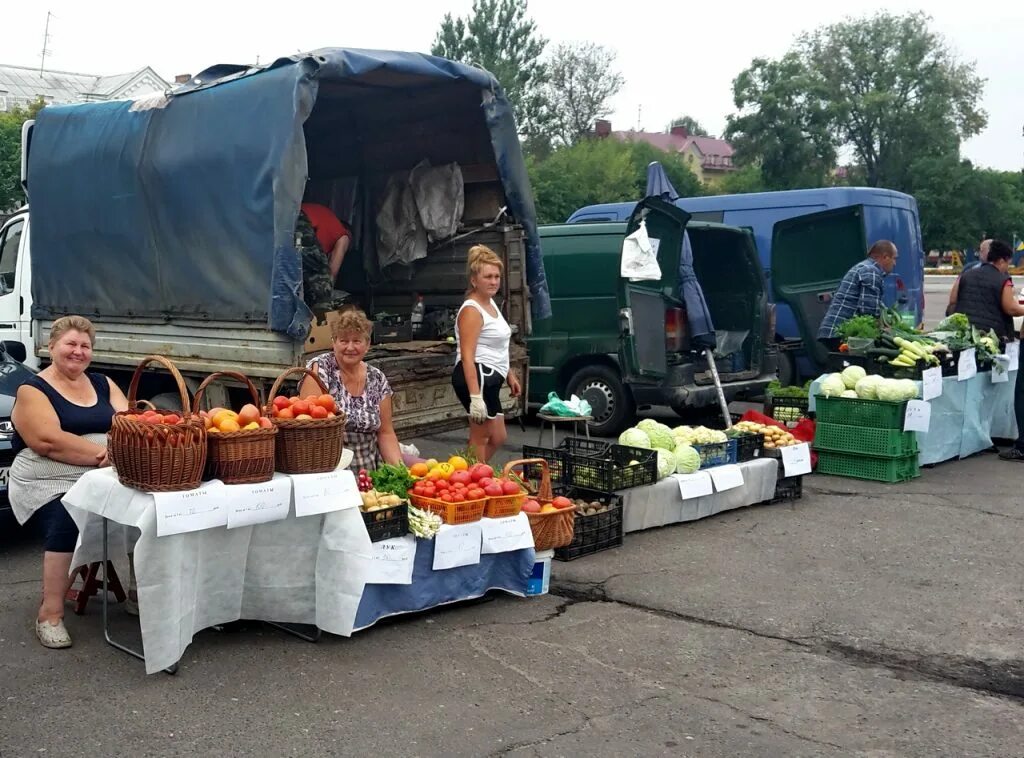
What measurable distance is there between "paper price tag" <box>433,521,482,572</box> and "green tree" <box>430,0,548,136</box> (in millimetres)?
58978

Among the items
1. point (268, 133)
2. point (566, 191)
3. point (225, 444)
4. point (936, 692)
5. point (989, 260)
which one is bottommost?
point (936, 692)

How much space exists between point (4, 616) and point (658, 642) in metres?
3.22

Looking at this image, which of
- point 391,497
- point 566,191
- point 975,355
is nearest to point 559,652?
point 391,497

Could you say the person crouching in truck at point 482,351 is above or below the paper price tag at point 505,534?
above

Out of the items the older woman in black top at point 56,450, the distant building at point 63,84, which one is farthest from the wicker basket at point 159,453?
the distant building at point 63,84

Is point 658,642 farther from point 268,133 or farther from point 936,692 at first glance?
point 268,133

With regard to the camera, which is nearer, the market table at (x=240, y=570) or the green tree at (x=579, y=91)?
the market table at (x=240, y=570)

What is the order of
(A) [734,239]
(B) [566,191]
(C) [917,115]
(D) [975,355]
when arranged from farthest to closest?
(C) [917,115] → (B) [566,191] → (A) [734,239] → (D) [975,355]

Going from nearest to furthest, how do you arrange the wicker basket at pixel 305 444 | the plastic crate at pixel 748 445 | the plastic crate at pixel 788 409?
the wicker basket at pixel 305 444, the plastic crate at pixel 748 445, the plastic crate at pixel 788 409

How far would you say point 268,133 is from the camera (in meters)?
6.88

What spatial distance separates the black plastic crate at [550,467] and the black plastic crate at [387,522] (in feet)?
5.65

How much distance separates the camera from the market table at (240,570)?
173 inches

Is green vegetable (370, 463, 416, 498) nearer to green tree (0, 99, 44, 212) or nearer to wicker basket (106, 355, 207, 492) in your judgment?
wicker basket (106, 355, 207, 492)

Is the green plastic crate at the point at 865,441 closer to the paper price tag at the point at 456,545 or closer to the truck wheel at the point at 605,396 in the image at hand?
the truck wheel at the point at 605,396
